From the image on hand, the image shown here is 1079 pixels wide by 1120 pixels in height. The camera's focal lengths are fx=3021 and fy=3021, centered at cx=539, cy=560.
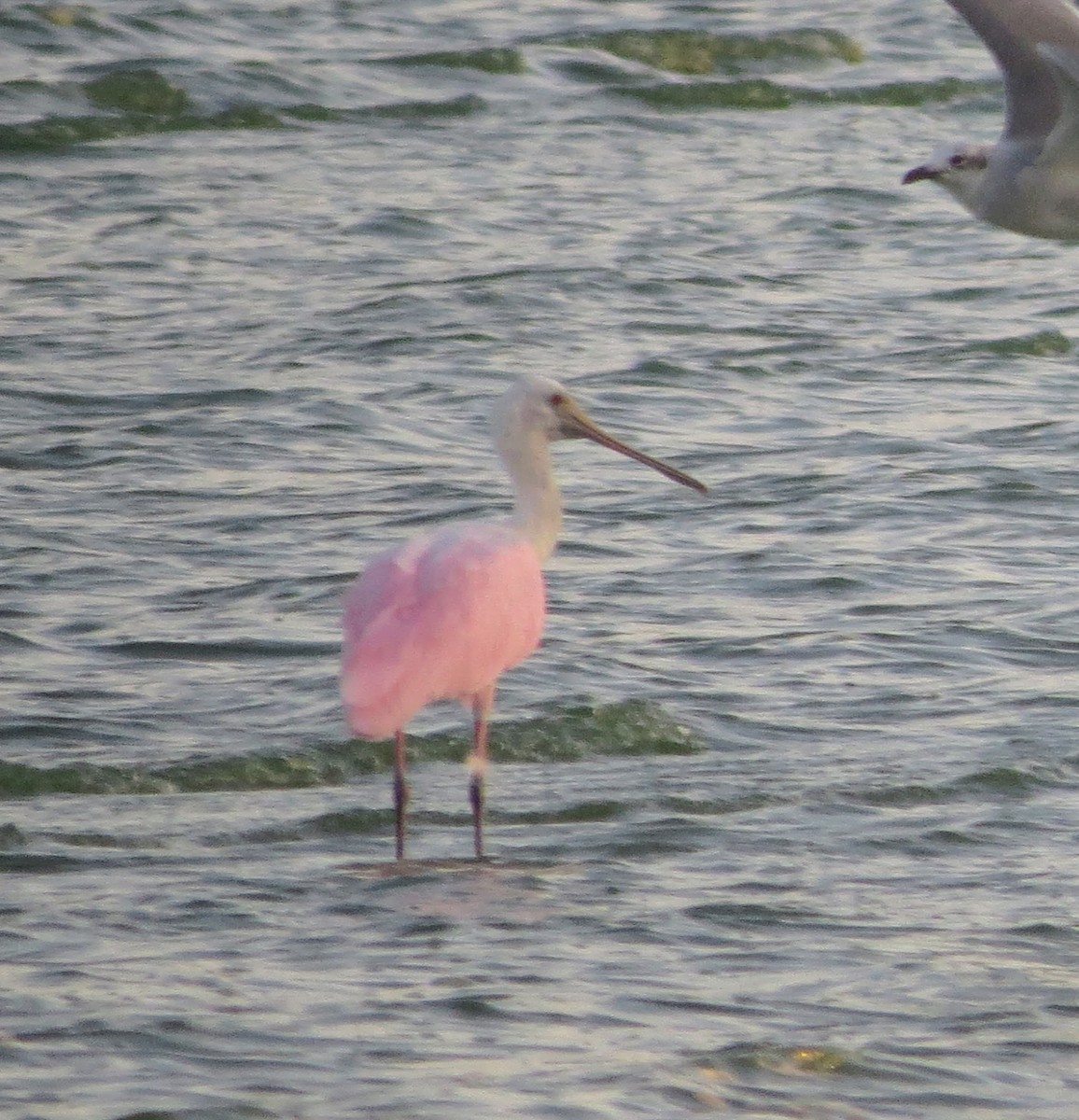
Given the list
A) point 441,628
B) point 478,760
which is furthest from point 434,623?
point 478,760

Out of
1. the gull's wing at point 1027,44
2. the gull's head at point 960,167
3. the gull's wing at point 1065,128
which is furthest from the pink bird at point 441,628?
the gull's head at point 960,167

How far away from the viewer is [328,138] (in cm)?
1900

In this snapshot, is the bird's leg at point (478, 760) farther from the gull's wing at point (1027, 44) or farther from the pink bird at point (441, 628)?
the gull's wing at point (1027, 44)

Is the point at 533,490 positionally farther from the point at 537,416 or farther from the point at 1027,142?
the point at 1027,142

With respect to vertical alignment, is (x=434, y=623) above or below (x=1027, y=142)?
below

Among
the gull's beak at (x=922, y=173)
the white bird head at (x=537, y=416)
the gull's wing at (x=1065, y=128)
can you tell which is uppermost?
the gull's wing at (x=1065, y=128)

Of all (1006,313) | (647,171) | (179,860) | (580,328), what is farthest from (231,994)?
(647,171)

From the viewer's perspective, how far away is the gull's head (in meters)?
11.4

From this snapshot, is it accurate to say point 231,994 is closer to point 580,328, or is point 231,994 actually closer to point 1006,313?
point 580,328

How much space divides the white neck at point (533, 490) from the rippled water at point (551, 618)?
1.93 ft

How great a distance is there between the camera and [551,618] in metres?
9.95

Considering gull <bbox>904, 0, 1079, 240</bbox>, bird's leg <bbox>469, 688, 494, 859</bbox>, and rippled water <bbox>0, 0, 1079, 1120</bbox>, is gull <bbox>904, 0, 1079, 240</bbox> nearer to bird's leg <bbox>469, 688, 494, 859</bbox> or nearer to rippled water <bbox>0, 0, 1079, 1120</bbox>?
rippled water <bbox>0, 0, 1079, 1120</bbox>

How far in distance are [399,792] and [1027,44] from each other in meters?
4.33

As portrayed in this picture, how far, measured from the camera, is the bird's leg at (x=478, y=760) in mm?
7902
